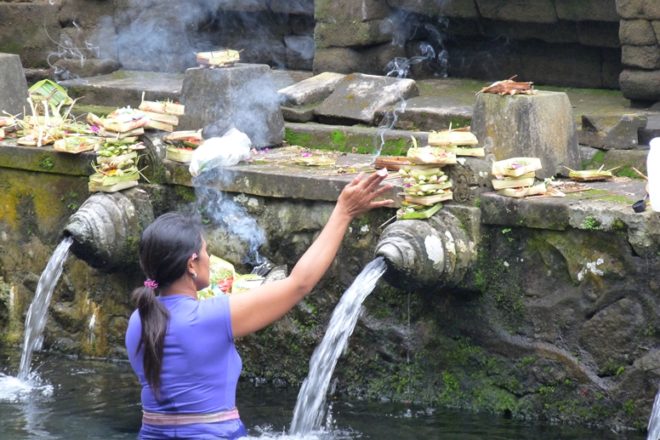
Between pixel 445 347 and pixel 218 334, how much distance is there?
3.65 meters

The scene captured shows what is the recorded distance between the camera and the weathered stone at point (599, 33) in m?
10.2

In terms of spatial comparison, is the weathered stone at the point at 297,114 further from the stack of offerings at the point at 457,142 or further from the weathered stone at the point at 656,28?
the weathered stone at the point at 656,28

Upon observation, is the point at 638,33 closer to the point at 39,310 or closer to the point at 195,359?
the point at 39,310

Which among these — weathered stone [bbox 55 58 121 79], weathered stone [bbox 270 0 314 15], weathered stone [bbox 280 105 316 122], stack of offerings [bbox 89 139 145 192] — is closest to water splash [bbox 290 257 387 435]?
stack of offerings [bbox 89 139 145 192]

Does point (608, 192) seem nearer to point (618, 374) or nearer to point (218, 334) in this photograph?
point (618, 374)

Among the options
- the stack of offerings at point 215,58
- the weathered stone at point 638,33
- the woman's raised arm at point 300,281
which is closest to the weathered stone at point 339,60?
the stack of offerings at point 215,58

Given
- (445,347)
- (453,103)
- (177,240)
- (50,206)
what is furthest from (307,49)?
(177,240)

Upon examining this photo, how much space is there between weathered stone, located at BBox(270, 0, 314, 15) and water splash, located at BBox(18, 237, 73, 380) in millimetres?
3941

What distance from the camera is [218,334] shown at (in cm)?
427

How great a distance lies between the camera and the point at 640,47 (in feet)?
29.9

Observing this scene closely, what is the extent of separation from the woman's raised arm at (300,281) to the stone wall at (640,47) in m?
5.01

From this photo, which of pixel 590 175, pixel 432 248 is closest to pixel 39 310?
pixel 432 248

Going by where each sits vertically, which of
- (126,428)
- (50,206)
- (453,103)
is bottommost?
(126,428)

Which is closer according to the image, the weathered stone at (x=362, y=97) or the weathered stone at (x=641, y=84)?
the weathered stone at (x=641, y=84)
